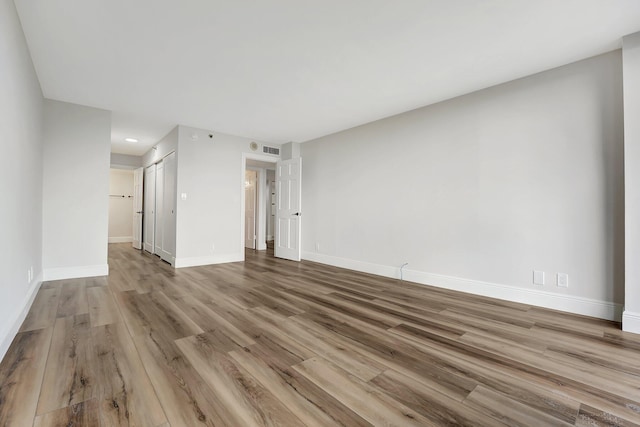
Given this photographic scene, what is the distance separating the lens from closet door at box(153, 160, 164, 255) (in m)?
5.74

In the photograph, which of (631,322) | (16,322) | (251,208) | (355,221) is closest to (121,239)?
(251,208)

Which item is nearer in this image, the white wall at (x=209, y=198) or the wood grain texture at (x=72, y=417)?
the wood grain texture at (x=72, y=417)

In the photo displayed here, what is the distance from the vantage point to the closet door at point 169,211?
494 cm

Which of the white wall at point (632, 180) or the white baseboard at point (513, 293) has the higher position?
the white wall at point (632, 180)

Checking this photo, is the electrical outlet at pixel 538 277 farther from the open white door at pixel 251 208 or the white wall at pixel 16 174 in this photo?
the open white door at pixel 251 208

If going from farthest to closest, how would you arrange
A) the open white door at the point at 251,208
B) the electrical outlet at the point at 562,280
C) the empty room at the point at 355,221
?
1. the open white door at the point at 251,208
2. the electrical outlet at the point at 562,280
3. the empty room at the point at 355,221

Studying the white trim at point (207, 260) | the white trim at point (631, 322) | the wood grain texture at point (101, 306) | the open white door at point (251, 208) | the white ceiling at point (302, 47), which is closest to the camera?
the white ceiling at point (302, 47)

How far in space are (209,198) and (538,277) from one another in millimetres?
4952

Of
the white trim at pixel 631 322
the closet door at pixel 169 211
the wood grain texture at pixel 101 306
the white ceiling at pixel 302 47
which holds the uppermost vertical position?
the white ceiling at pixel 302 47

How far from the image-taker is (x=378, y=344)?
6.79 feet

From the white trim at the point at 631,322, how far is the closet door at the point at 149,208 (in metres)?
7.31

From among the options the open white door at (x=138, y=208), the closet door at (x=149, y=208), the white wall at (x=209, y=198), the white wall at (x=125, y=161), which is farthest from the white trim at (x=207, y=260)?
the white wall at (x=125, y=161)

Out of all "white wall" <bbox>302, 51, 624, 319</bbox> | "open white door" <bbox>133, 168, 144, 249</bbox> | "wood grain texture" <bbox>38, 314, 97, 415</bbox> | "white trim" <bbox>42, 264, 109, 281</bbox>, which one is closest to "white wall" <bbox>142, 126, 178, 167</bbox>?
"open white door" <bbox>133, 168, 144, 249</bbox>

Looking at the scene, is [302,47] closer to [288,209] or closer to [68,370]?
[68,370]
